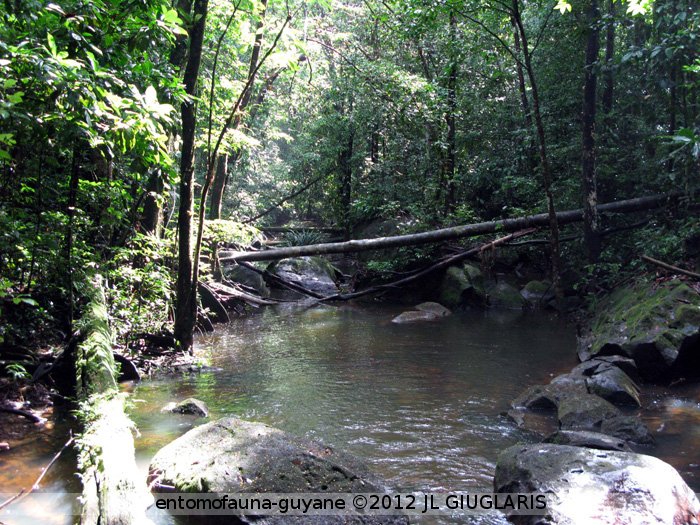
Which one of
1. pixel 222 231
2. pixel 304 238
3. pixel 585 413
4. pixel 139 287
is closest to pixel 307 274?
pixel 304 238

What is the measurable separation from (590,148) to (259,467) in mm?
8846

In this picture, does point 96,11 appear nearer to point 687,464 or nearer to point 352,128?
point 687,464

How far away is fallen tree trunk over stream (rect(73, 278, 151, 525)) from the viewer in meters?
2.71

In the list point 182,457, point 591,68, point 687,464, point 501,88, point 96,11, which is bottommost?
point 687,464

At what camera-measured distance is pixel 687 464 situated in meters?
4.54

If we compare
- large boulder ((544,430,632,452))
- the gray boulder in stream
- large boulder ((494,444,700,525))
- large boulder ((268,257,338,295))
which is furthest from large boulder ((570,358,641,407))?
large boulder ((268,257,338,295))

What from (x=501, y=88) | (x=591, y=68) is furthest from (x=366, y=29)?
(x=591, y=68)

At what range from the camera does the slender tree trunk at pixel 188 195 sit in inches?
276

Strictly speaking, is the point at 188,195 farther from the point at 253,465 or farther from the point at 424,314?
the point at 424,314

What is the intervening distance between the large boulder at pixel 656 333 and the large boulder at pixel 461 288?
4.70 metres

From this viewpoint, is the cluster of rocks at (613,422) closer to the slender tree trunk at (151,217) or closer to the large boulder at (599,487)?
the large boulder at (599,487)

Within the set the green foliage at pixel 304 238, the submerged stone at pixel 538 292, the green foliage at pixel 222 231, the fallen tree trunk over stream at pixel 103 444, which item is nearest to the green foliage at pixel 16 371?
the fallen tree trunk over stream at pixel 103 444

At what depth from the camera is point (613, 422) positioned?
513 centimetres

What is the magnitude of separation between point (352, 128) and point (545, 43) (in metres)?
7.01
